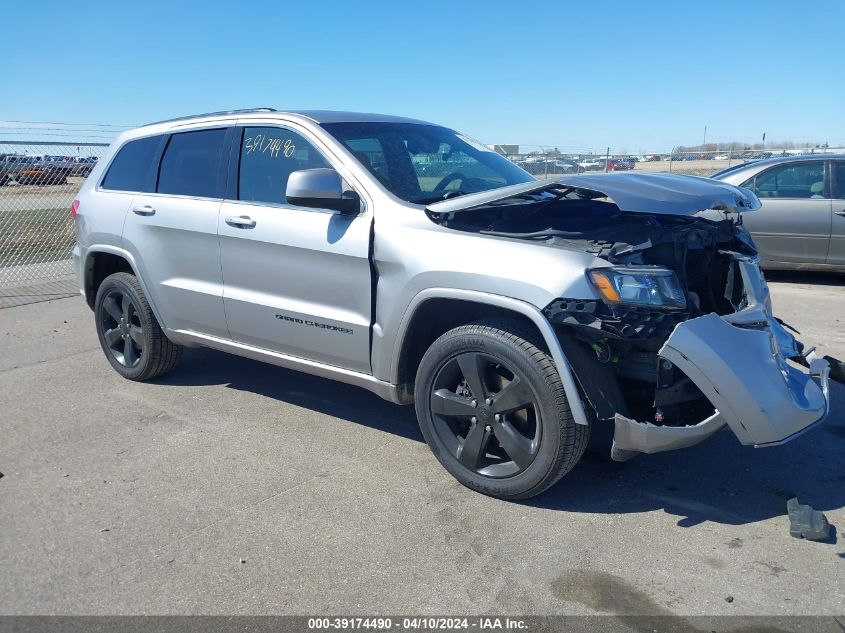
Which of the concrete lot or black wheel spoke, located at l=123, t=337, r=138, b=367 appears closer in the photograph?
the concrete lot

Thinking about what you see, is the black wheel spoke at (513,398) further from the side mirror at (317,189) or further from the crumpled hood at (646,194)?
the side mirror at (317,189)

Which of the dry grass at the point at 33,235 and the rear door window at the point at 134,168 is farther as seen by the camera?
the dry grass at the point at 33,235

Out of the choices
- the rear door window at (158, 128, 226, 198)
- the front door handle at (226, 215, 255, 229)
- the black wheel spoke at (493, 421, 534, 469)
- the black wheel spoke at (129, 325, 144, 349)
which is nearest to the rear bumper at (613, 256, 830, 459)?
the black wheel spoke at (493, 421, 534, 469)

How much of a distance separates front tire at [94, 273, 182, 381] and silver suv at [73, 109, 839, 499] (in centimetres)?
4

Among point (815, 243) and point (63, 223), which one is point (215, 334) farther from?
point (63, 223)

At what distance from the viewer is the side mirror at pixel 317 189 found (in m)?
3.94

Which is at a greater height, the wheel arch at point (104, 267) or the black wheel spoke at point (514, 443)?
the wheel arch at point (104, 267)

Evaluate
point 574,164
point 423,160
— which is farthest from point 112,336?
point 574,164

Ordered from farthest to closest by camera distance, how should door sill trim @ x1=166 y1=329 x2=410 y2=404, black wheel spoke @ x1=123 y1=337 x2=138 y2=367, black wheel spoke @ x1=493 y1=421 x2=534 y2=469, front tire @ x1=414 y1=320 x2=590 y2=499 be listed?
black wheel spoke @ x1=123 y1=337 x2=138 y2=367, door sill trim @ x1=166 y1=329 x2=410 y2=404, black wheel spoke @ x1=493 y1=421 x2=534 y2=469, front tire @ x1=414 y1=320 x2=590 y2=499

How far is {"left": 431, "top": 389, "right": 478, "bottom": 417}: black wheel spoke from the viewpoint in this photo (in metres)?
3.79

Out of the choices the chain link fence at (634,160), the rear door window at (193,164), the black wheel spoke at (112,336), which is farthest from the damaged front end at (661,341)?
the chain link fence at (634,160)

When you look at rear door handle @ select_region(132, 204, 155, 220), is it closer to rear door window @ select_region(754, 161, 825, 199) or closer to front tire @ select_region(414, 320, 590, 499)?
front tire @ select_region(414, 320, 590, 499)

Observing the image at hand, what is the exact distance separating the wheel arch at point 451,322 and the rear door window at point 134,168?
2445 mm

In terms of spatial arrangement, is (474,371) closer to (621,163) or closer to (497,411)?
(497,411)
